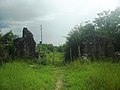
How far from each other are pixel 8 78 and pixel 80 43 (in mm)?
16439

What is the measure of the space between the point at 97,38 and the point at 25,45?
7847 mm

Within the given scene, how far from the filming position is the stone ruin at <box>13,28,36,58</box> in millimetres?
26203

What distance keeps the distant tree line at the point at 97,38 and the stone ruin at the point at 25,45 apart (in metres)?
3.86

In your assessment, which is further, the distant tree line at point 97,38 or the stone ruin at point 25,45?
the stone ruin at point 25,45

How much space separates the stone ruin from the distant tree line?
3861 mm

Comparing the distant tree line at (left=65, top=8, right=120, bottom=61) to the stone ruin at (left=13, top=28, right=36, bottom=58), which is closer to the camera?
the distant tree line at (left=65, top=8, right=120, bottom=61)

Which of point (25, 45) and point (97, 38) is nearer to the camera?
point (97, 38)

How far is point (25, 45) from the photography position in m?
26.5

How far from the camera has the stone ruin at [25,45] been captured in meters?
26.2

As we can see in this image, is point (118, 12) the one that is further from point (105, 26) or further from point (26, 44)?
point (26, 44)

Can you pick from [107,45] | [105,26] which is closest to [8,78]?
[107,45]

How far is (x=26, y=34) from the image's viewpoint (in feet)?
89.0

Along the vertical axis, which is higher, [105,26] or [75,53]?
[105,26]

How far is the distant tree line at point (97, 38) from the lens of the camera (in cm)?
2211
